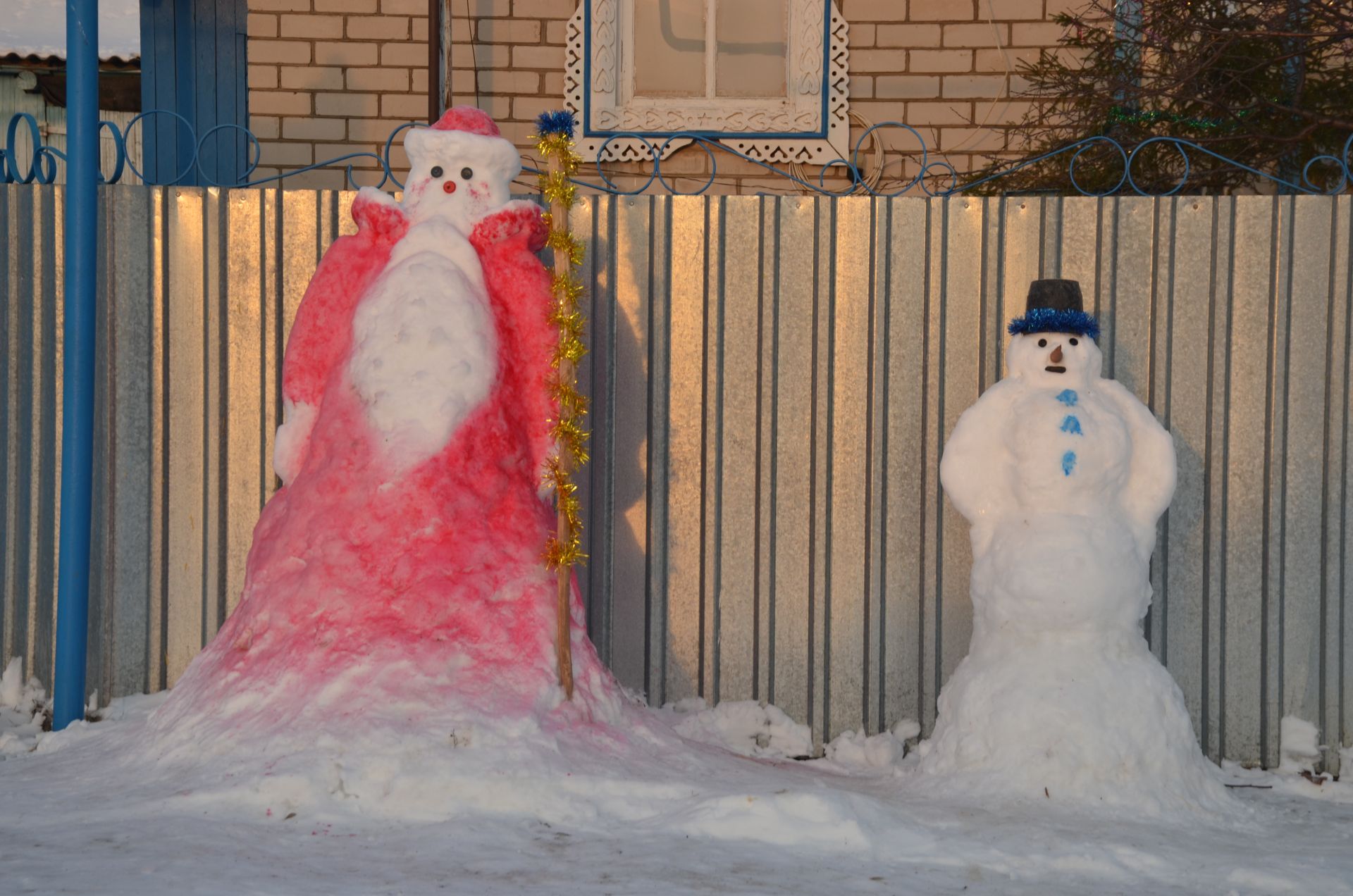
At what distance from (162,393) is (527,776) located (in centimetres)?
241

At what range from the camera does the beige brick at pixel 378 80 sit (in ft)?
29.9

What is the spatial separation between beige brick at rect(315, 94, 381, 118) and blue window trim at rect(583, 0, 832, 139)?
1.28 metres

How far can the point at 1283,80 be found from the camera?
8.23 meters

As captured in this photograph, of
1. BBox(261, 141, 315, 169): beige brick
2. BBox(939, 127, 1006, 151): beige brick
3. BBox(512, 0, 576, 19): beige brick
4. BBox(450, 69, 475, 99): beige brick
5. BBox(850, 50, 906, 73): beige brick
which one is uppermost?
BBox(512, 0, 576, 19): beige brick

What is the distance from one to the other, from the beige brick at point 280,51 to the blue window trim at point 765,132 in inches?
67.1

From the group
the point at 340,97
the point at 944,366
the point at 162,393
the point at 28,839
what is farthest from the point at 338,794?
the point at 340,97

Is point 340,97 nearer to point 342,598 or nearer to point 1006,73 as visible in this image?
point 1006,73

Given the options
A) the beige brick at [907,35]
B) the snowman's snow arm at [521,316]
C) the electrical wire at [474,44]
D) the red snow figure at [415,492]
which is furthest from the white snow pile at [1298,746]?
the electrical wire at [474,44]

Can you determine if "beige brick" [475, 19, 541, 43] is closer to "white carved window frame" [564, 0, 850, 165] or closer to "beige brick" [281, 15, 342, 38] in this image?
"white carved window frame" [564, 0, 850, 165]

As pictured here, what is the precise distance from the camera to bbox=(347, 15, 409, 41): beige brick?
358 inches

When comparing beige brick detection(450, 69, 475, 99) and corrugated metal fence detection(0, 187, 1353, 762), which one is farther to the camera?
beige brick detection(450, 69, 475, 99)

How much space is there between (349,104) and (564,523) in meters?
5.05

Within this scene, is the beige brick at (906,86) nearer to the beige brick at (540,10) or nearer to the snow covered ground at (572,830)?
the beige brick at (540,10)

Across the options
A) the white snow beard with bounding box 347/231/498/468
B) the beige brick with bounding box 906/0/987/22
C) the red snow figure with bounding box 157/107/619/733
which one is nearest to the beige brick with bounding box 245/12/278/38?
the beige brick with bounding box 906/0/987/22
